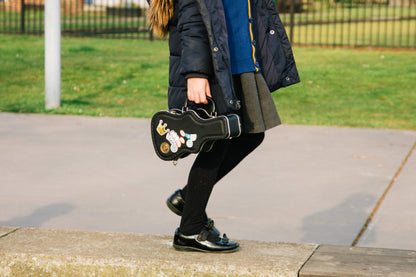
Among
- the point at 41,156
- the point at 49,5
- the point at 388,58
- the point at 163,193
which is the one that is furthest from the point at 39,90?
the point at 388,58

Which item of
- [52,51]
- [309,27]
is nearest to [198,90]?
[52,51]

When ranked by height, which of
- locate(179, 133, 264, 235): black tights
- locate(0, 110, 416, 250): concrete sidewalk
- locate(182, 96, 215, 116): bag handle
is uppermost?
locate(182, 96, 215, 116): bag handle

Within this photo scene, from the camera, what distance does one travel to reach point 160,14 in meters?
3.24

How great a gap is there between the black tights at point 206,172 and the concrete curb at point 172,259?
173mm

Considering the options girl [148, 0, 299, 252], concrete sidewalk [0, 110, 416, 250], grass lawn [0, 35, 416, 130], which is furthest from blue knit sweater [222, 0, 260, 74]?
grass lawn [0, 35, 416, 130]

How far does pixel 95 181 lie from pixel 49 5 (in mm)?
3550

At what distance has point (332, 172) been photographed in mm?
6004

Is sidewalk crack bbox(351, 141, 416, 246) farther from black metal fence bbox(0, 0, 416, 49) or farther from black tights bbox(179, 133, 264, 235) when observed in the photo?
black metal fence bbox(0, 0, 416, 49)

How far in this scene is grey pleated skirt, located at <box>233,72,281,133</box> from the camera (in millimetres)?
3270

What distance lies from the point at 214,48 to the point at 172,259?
1.02m

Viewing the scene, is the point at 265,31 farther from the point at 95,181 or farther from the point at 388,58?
the point at 388,58

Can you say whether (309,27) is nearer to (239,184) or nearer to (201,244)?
(239,184)

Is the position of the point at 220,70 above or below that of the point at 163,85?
above

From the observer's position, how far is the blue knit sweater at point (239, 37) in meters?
3.23
